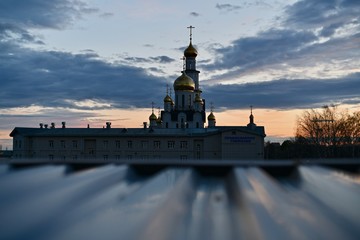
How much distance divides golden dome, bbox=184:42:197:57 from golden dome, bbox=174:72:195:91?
6466 mm

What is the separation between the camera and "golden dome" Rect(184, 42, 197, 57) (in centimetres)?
6016

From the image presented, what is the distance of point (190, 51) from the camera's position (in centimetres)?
6016

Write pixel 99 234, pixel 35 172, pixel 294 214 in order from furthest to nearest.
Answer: pixel 35 172 < pixel 294 214 < pixel 99 234

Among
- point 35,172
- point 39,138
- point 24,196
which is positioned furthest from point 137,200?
point 39,138

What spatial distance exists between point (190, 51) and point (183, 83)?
780 centimetres

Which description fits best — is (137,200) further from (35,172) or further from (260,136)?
(260,136)

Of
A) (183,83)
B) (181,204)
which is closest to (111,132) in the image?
(183,83)

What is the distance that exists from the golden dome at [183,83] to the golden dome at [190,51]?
6.47 m

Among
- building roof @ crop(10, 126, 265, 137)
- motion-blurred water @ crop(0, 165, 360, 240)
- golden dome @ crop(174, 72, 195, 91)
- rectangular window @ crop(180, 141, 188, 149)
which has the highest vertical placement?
golden dome @ crop(174, 72, 195, 91)

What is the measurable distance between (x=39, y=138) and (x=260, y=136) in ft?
79.5

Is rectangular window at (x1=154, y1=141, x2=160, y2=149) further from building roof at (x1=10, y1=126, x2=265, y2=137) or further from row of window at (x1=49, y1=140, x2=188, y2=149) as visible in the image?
building roof at (x1=10, y1=126, x2=265, y2=137)

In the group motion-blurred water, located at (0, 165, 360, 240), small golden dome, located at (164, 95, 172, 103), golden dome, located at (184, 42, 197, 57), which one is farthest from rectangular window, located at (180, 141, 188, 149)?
motion-blurred water, located at (0, 165, 360, 240)

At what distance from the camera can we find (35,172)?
4617 mm

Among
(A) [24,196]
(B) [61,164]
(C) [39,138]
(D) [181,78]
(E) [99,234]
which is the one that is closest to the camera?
(E) [99,234]
